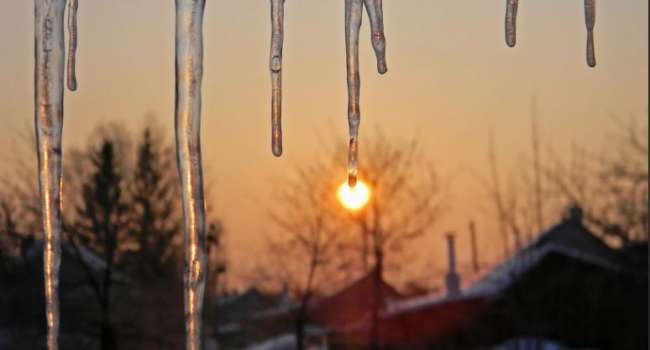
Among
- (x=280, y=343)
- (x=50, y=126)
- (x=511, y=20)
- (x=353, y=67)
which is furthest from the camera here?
(x=280, y=343)

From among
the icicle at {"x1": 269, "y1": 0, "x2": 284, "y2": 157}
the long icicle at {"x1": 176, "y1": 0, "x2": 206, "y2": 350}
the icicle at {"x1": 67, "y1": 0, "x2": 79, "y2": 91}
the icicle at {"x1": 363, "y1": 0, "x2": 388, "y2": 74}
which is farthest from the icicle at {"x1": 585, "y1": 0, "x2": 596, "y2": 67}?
the icicle at {"x1": 67, "y1": 0, "x2": 79, "y2": 91}

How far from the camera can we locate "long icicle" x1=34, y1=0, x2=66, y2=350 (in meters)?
4.12

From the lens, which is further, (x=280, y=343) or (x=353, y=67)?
(x=280, y=343)

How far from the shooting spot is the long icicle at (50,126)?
4121 millimetres

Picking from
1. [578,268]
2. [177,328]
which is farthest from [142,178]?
[578,268]

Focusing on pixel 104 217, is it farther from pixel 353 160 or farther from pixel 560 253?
pixel 353 160

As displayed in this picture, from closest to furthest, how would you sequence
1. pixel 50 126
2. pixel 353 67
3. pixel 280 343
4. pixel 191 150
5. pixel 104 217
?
pixel 191 150, pixel 50 126, pixel 353 67, pixel 104 217, pixel 280 343

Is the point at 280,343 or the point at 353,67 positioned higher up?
the point at 353,67

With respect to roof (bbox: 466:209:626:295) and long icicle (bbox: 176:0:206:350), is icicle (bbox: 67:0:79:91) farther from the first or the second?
roof (bbox: 466:209:626:295)

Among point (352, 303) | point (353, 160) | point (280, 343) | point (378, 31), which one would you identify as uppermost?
point (378, 31)

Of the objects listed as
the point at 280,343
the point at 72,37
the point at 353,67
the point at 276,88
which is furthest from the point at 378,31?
the point at 280,343

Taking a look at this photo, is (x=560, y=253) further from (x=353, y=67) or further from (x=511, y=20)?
(x=353, y=67)

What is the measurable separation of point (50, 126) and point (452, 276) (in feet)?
85.1

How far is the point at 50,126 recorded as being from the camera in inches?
162
